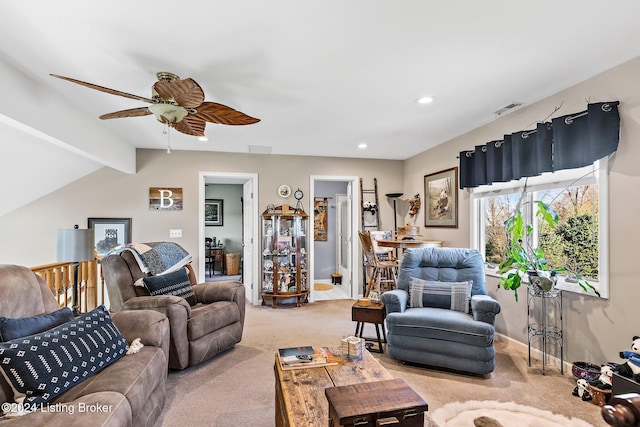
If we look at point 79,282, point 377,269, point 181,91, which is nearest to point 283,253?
point 377,269

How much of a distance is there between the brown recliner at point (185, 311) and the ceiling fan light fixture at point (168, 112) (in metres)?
1.40

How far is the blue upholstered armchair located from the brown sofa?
72.9 inches

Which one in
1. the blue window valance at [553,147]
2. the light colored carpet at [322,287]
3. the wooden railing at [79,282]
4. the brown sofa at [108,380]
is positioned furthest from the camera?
the light colored carpet at [322,287]

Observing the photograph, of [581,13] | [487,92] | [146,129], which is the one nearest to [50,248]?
[146,129]

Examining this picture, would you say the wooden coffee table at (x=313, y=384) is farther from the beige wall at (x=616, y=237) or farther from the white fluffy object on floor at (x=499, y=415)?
the beige wall at (x=616, y=237)

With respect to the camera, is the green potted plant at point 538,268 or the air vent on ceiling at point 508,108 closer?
the green potted plant at point 538,268

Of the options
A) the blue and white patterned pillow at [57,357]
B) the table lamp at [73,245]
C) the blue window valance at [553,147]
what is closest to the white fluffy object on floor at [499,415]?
the blue window valance at [553,147]

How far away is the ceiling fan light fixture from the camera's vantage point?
230 centimetres

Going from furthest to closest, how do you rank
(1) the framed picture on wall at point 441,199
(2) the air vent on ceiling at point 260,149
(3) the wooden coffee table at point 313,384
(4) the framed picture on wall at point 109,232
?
(2) the air vent on ceiling at point 260,149, (4) the framed picture on wall at point 109,232, (1) the framed picture on wall at point 441,199, (3) the wooden coffee table at point 313,384

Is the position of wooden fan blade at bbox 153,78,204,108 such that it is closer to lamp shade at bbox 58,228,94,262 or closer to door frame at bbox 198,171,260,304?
lamp shade at bbox 58,228,94,262

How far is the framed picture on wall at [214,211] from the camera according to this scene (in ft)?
26.0

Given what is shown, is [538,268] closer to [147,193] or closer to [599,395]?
[599,395]

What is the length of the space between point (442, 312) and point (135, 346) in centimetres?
240

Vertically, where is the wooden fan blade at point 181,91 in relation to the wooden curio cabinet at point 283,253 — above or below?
above
